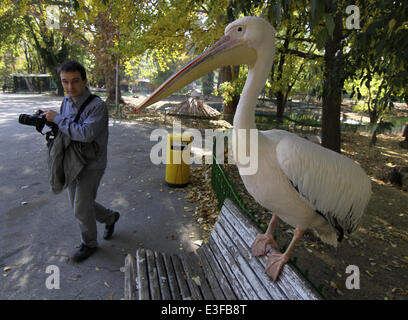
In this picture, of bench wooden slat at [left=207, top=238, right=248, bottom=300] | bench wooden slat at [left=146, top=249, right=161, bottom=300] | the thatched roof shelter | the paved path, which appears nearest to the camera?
bench wooden slat at [left=207, top=238, right=248, bottom=300]

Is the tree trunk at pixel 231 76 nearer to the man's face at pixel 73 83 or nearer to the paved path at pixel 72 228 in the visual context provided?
the paved path at pixel 72 228

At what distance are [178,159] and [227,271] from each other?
3131 mm

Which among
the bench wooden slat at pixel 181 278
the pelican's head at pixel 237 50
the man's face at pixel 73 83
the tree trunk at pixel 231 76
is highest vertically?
the tree trunk at pixel 231 76

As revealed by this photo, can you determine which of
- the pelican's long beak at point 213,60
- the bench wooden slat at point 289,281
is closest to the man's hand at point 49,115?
the pelican's long beak at point 213,60

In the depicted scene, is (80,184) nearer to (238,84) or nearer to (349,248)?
(349,248)

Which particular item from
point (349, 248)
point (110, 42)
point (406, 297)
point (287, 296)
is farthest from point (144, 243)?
point (110, 42)

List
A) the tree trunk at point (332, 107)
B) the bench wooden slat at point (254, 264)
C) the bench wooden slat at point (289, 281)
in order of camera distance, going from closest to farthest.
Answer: the bench wooden slat at point (289, 281)
the bench wooden slat at point (254, 264)
the tree trunk at point (332, 107)

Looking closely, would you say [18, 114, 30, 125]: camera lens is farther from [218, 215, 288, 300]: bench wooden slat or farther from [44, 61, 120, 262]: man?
[218, 215, 288, 300]: bench wooden slat

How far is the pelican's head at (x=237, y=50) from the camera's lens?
5.79 ft

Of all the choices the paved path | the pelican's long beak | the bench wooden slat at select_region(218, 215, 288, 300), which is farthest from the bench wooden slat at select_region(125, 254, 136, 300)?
the pelican's long beak

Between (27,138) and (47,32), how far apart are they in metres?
13.6

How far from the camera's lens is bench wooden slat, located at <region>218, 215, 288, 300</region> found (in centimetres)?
155

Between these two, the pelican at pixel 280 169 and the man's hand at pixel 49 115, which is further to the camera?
the man's hand at pixel 49 115

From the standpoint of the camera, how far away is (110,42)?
1271 centimetres
